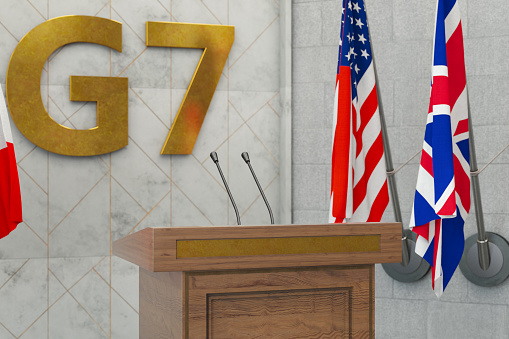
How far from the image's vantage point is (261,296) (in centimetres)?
190

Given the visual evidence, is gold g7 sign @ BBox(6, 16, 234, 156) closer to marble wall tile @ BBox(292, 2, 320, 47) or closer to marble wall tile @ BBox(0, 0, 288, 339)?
marble wall tile @ BBox(0, 0, 288, 339)

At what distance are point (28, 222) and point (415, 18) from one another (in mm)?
2554

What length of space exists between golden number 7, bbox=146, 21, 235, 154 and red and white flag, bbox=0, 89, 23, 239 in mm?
958

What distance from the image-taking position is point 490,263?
10.4 ft

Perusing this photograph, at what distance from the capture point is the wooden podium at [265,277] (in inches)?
71.1

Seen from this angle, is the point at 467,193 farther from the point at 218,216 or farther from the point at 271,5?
the point at 271,5

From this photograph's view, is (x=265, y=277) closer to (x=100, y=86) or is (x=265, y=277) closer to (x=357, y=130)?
(x=357, y=130)

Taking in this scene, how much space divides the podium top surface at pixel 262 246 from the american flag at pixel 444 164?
717mm

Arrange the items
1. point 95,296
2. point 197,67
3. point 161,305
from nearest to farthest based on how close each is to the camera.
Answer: point 161,305
point 95,296
point 197,67

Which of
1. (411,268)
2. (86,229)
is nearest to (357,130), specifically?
(411,268)

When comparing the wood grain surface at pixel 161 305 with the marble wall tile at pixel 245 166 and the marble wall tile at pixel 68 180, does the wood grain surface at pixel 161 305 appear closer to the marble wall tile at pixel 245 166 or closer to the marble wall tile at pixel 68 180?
the marble wall tile at pixel 68 180

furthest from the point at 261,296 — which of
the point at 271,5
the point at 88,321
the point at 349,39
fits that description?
the point at 271,5

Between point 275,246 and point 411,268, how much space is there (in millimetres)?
1768

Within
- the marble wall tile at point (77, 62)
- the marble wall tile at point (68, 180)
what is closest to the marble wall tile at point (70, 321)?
the marble wall tile at point (68, 180)
